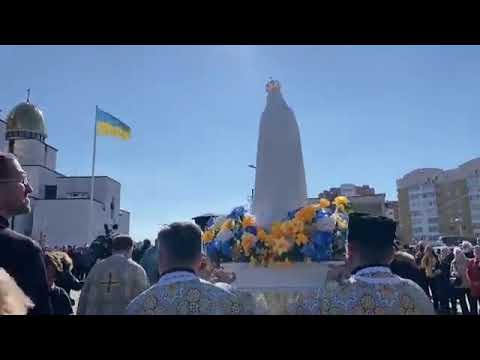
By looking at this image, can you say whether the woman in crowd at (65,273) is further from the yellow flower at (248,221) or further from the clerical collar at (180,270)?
the clerical collar at (180,270)

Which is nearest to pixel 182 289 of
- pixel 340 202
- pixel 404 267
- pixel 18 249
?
pixel 18 249

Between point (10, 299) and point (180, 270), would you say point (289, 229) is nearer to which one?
point (180, 270)

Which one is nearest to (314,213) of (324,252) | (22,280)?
(324,252)

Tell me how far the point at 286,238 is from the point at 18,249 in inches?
125

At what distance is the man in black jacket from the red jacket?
8602mm

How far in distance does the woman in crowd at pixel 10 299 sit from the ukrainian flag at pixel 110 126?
30311 mm

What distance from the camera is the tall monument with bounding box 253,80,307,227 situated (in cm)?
619

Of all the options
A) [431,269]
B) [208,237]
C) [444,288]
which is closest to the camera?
[208,237]

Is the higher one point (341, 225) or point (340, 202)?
point (340, 202)

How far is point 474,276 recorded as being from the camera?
9094mm

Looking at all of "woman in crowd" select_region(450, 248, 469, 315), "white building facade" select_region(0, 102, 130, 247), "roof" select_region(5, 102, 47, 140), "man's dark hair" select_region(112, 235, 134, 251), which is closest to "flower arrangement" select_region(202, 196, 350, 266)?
"man's dark hair" select_region(112, 235, 134, 251)

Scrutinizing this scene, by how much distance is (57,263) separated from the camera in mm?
5402
